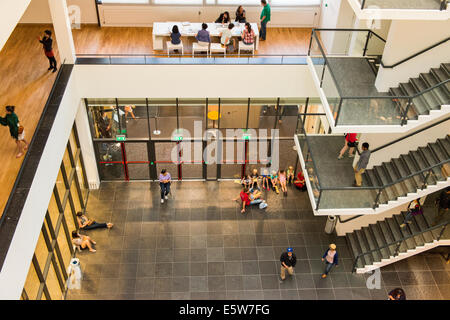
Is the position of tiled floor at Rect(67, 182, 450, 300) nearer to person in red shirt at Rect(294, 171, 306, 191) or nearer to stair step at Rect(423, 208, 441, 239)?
person in red shirt at Rect(294, 171, 306, 191)

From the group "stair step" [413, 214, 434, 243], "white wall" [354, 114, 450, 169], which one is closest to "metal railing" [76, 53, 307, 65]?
"white wall" [354, 114, 450, 169]

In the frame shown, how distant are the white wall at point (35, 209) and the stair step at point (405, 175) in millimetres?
8889

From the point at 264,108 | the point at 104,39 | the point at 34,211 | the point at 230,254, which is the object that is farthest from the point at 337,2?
the point at 34,211

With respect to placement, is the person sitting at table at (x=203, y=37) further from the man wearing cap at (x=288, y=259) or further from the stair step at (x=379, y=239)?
the stair step at (x=379, y=239)

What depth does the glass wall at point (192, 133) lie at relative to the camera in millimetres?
14961

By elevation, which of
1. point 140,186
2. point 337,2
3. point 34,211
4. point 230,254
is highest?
point 337,2

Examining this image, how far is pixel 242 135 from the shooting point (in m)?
15.9

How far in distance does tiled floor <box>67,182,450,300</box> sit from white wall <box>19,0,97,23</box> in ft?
20.1

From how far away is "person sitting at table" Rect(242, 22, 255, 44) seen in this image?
14617mm

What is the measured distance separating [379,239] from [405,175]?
2.54m

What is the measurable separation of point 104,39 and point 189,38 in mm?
2905

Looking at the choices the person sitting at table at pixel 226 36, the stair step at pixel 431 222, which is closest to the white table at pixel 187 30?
the person sitting at table at pixel 226 36
